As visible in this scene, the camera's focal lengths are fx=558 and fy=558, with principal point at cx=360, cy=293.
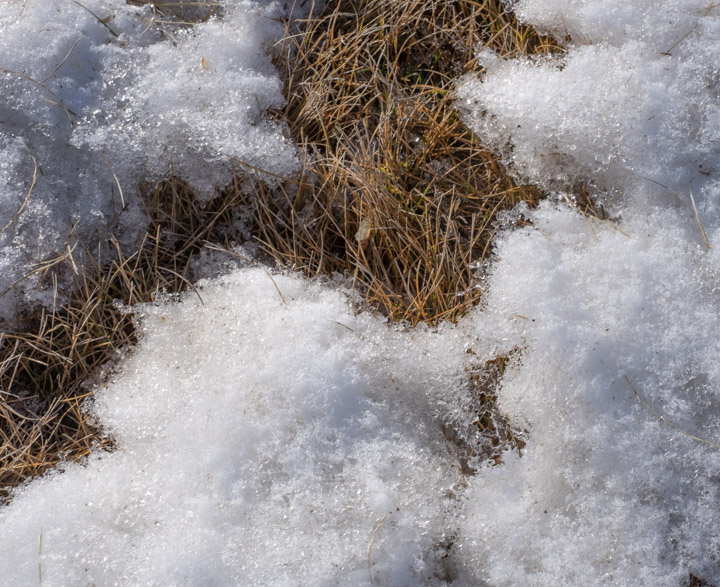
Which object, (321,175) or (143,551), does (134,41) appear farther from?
(143,551)

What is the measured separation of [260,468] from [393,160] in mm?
1021

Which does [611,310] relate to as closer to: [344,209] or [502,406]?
[502,406]

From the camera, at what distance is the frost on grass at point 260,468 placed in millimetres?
1526

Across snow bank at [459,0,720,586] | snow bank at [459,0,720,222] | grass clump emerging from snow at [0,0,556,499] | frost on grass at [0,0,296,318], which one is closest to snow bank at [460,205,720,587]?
snow bank at [459,0,720,586]

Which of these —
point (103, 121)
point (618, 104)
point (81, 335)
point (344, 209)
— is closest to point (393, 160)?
point (344, 209)

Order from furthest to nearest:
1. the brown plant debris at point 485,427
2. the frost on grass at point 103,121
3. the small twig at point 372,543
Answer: the frost on grass at point 103,121
the brown plant debris at point 485,427
the small twig at point 372,543

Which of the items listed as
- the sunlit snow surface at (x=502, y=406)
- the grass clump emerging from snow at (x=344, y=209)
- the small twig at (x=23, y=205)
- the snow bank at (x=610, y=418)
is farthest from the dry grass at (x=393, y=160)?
the small twig at (x=23, y=205)

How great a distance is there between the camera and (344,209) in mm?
1767

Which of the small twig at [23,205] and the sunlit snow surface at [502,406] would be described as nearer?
the sunlit snow surface at [502,406]

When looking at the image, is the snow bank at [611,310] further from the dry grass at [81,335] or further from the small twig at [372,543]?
the dry grass at [81,335]

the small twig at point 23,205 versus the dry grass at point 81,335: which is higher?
the small twig at point 23,205

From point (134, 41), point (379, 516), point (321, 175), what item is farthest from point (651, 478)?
point (134, 41)

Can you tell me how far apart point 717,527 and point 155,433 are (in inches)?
63.2

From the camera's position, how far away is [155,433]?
5.35ft
